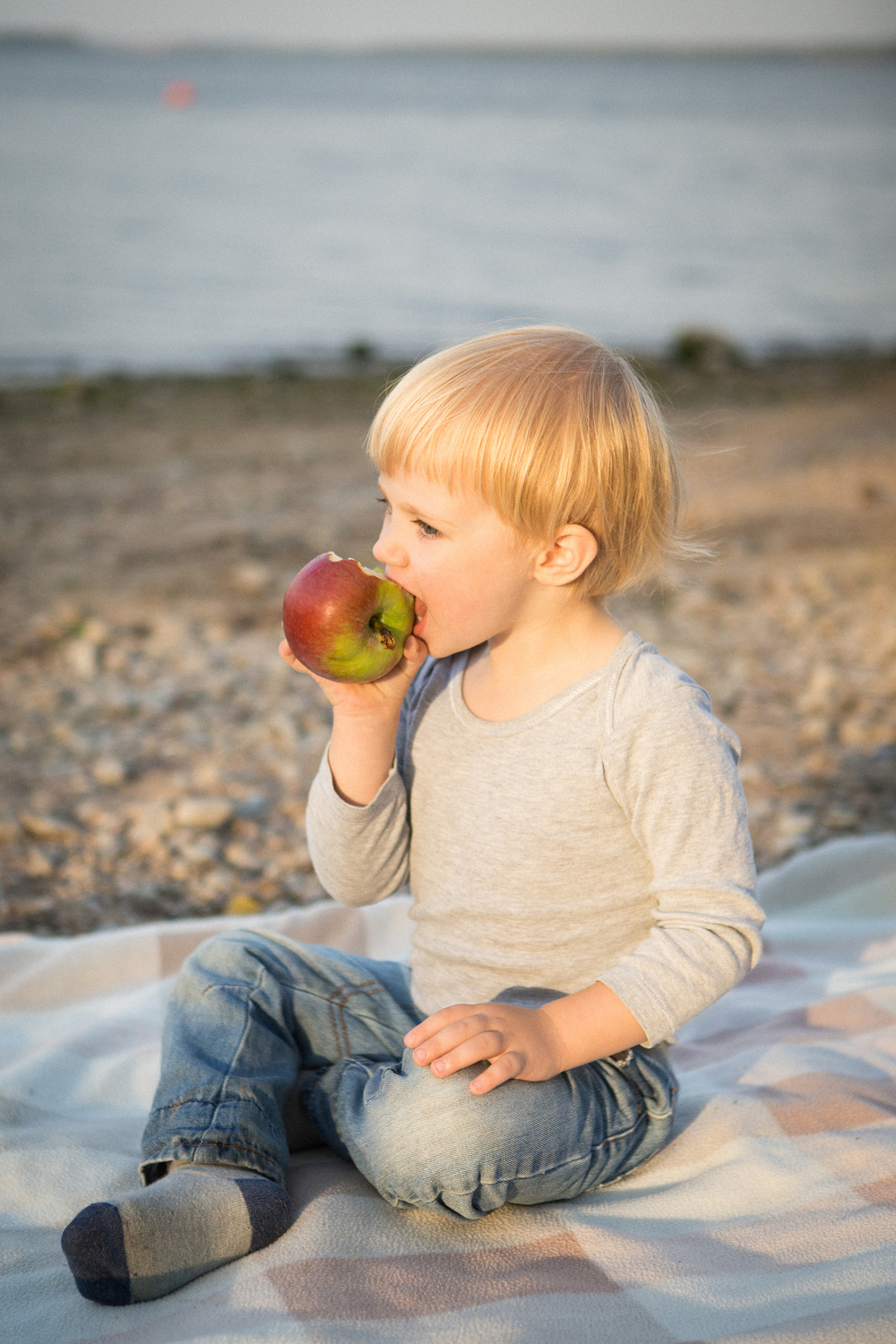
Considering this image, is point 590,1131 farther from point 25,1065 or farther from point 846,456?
point 846,456

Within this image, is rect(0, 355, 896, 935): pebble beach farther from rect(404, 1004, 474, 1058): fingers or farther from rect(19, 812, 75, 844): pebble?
rect(404, 1004, 474, 1058): fingers

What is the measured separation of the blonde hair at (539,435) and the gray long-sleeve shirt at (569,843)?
26 centimetres

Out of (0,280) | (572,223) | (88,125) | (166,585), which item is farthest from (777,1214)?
(88,125)

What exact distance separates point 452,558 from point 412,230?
26278mm

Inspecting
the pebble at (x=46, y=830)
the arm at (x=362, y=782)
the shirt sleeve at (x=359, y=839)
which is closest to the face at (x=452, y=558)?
the arm at (x=362, y=782)

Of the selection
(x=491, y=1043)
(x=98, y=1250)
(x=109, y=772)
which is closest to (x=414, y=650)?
(x=491, y=1043)

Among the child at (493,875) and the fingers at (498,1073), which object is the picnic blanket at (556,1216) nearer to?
the child at (493,875)

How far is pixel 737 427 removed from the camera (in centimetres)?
896

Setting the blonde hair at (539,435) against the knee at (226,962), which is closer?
the blonde hair at (539,435)

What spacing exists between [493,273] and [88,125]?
33388 mm

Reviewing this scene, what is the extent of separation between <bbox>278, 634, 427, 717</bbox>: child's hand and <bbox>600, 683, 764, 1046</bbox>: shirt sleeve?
0.41m

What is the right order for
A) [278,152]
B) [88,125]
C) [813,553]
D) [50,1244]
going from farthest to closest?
[88,125]
[278,152]
[813,553]
[50,1244]

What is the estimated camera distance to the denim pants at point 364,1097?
1.76 m

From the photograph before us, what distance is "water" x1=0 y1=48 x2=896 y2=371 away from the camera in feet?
51.6
